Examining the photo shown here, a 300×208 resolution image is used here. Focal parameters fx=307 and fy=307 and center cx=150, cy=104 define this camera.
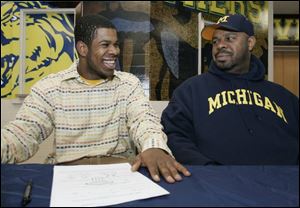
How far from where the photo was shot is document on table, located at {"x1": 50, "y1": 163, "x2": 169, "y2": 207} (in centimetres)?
54

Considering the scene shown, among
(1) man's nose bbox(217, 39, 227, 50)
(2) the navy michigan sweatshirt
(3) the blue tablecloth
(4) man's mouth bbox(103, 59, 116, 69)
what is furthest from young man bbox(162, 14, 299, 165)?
(3) the blue tablecloth

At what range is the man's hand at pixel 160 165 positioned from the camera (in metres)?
0.67

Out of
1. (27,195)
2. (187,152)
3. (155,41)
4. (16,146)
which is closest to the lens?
(27,195)

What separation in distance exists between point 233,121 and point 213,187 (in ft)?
2.24

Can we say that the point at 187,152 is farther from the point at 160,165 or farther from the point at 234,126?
the point at 160,165

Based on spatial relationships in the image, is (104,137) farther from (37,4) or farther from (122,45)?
(37,4)

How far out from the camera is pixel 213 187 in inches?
24.1

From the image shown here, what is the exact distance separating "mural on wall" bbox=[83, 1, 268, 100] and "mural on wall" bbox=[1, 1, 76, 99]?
19.8 inches

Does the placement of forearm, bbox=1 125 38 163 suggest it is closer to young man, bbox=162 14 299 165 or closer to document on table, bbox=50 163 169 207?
document on table, bbox=50 163 169 207

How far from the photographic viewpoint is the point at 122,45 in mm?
2734

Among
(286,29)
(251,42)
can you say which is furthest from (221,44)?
(286,29)

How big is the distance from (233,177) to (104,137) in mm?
636

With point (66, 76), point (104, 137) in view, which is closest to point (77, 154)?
point (104, 137)

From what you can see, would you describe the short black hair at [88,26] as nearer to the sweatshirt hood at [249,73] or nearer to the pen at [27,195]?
the sweatshirt hood at [249,73]
